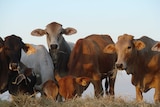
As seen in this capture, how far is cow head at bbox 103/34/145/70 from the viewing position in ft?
33.7

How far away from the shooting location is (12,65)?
971cm

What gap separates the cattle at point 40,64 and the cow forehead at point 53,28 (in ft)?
2.27

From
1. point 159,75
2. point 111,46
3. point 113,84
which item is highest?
point 111,46

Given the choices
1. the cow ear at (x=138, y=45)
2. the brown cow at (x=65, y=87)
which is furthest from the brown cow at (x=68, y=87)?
the cow ear at (x=138, y=45)

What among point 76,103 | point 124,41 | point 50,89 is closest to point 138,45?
point 124,41

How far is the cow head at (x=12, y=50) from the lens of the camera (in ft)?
32.2

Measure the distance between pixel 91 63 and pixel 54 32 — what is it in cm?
141

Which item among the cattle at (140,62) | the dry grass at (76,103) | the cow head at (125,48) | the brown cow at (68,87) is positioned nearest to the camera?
the dry grass at (76,103)

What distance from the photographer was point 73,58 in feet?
36.2

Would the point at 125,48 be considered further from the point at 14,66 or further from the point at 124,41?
the point at 14,66

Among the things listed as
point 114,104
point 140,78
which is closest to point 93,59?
point 140,78

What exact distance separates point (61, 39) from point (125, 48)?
79.2 inches

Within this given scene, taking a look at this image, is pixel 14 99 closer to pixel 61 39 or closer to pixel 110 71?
pixel 61 39

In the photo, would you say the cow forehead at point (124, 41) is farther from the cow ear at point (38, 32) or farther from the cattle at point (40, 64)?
the cow ear at point (38, 32)
